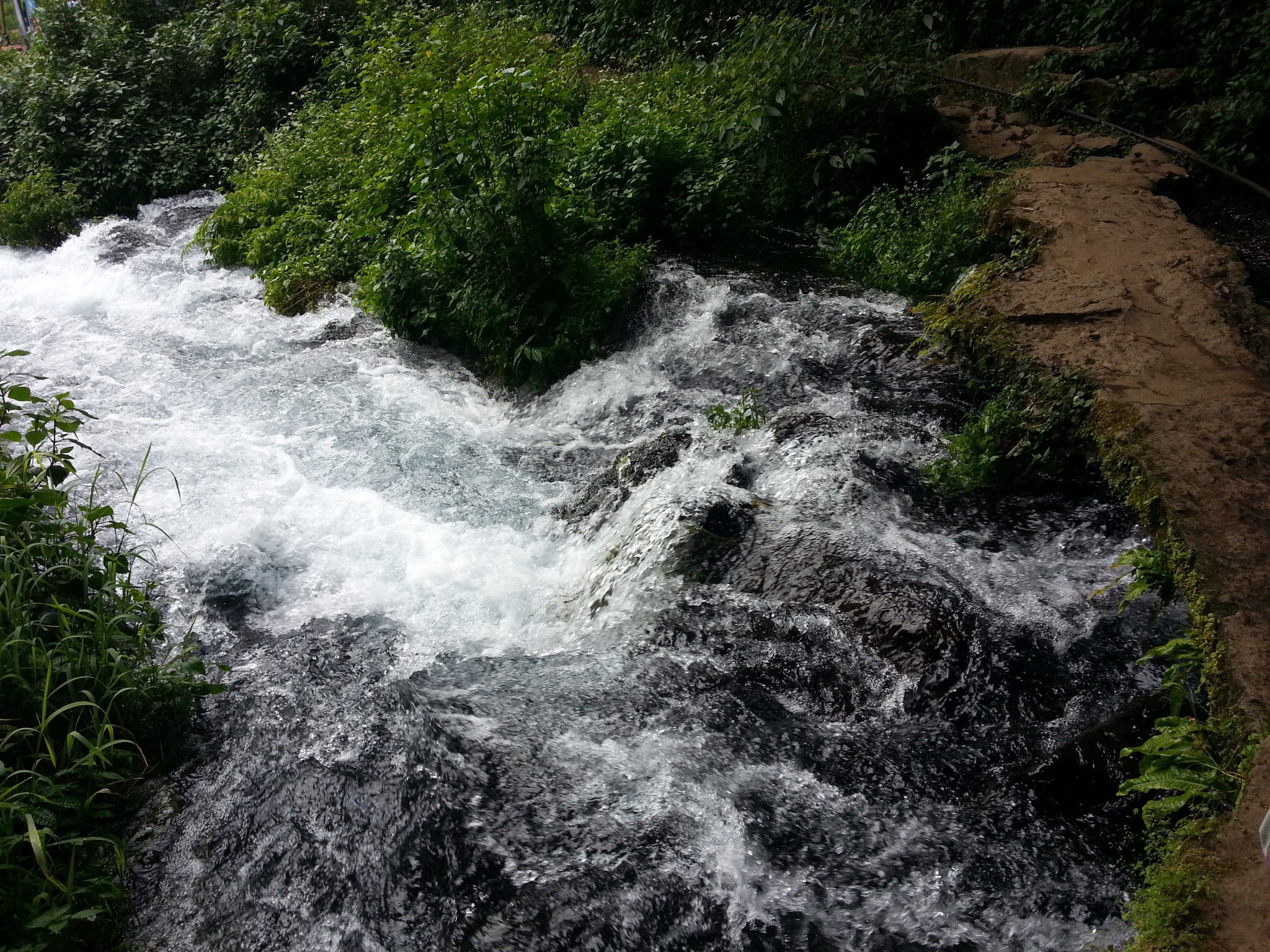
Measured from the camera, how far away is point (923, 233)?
736cm

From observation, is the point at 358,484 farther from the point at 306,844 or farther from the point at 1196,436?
the point at 1196,436

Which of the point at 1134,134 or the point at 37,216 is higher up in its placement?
the point at 1134,134

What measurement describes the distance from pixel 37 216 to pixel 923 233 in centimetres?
1164

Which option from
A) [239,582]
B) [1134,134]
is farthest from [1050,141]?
[239,582]

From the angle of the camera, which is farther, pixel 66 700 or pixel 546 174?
pixel 546 174

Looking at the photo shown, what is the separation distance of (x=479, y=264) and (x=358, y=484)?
227cm

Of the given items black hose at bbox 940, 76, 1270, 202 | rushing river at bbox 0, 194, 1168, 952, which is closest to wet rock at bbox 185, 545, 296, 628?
rushing river at bbox 0, 194, 1168, 952

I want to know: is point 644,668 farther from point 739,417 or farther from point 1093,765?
point 739,417

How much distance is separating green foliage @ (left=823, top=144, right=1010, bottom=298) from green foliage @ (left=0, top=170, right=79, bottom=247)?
10.5 meters

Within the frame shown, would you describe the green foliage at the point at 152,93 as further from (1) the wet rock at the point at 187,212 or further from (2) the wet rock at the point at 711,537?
(2) the wet rock at the point at 711,537

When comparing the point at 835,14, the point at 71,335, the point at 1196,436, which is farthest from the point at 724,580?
the point at 71,335

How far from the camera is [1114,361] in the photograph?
536 cm

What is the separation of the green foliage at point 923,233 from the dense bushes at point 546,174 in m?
0.50

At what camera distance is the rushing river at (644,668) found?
3.19m
